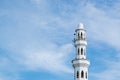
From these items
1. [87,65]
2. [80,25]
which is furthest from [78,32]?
[87,65]

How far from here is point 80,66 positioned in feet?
321

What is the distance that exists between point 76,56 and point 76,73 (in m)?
3.95

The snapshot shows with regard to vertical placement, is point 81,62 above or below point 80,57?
below

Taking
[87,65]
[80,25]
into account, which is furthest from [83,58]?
[80,25]

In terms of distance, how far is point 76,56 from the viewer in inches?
3922

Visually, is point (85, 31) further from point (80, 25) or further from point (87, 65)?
point (87, 65)

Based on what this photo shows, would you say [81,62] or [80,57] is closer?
[81,62]

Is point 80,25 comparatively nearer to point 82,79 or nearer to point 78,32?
point 78,32

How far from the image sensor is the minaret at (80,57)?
9769 cm

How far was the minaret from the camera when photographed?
97.7 meters

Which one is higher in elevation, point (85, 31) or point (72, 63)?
point (85, 31)

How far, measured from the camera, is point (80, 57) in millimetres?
98875

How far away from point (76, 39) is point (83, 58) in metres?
4.91

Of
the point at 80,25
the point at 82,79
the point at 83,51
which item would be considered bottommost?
the point at 82,79
